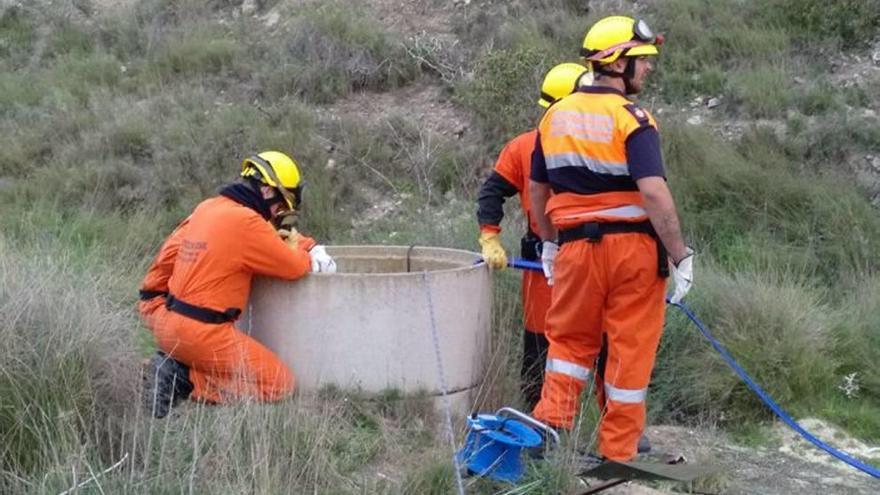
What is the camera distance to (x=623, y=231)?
4945 mm

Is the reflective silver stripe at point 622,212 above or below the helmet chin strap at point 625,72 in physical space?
below

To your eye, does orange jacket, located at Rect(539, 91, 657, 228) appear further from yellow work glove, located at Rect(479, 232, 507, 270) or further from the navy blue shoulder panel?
yellow work glove, located at Rect(479, 232, 507, 270)

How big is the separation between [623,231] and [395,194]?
20.4 ft

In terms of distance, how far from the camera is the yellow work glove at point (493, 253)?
596 cm

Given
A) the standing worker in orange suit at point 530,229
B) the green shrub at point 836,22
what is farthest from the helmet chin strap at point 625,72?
the green shrub at point 836,22

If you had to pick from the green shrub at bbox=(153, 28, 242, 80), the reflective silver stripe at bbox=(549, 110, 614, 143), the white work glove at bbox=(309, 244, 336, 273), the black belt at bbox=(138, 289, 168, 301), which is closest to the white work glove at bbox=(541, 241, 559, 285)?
the reflective silver stripe at bbox=(549, 110, 614, 143)

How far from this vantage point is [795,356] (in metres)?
6.45

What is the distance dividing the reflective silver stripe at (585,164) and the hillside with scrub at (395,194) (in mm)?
1183

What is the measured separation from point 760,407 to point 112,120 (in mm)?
7874

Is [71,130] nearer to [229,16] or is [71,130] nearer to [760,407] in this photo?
[229,16]

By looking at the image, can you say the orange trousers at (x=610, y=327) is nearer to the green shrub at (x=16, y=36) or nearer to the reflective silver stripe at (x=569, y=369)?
the reflective silver stripe at (x=569, y=369)

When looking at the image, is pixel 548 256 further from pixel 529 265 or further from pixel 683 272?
pixel 683 272

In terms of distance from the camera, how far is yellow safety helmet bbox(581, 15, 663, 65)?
500 cm

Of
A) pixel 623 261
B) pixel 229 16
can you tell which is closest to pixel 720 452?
pixel 623 261
